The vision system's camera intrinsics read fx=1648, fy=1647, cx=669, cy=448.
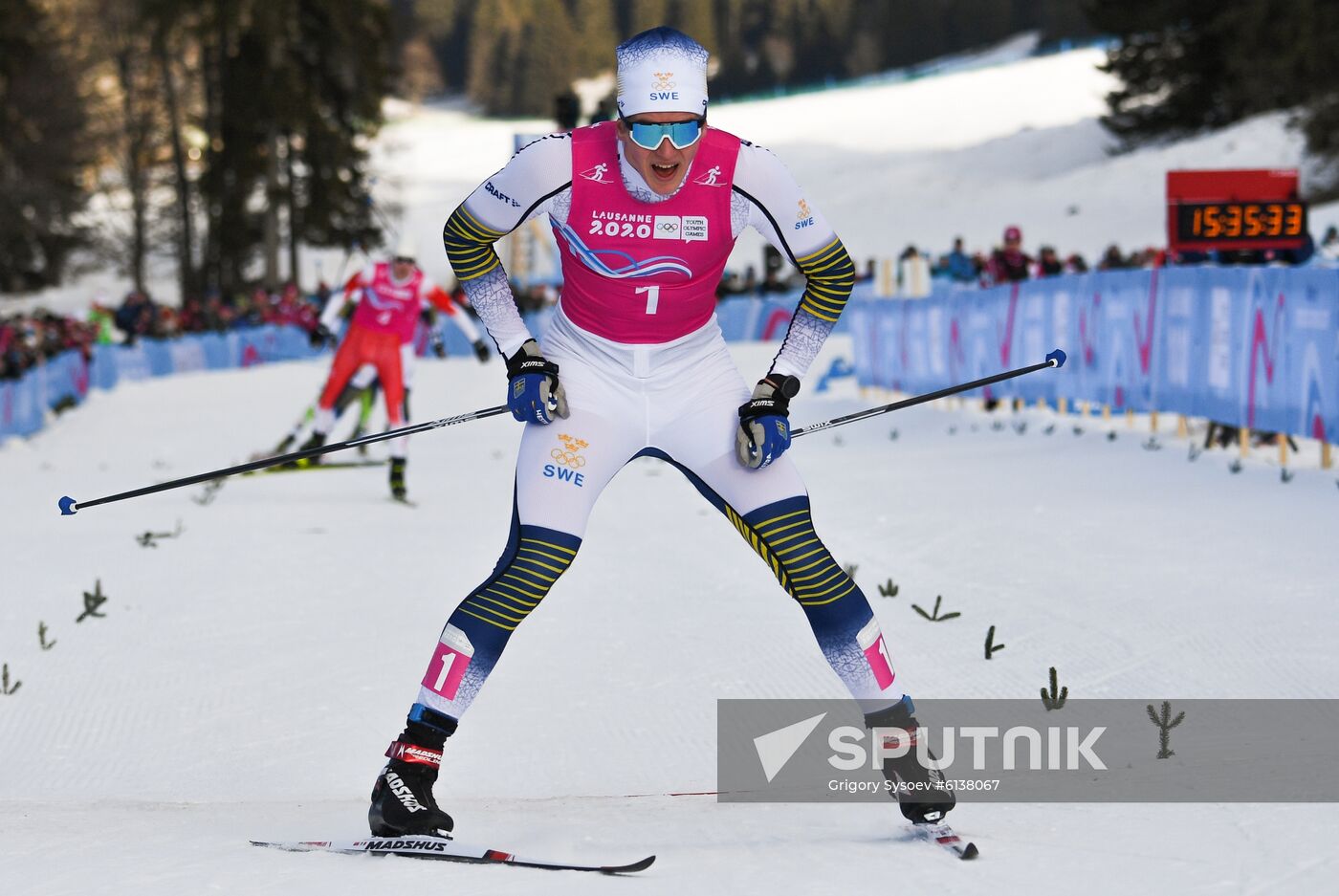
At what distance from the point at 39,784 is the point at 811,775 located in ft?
8.15

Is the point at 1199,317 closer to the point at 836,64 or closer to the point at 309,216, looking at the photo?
the point at 309,216

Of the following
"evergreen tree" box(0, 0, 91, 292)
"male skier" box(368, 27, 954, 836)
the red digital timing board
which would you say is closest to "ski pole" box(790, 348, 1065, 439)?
"male skier" box(368, 27, 954, 836)

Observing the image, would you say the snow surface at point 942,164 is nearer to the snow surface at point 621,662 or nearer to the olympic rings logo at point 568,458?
the snow surface at point 621,662

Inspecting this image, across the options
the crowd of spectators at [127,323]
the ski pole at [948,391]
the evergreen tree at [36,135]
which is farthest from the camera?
the evergreen tree at [36,135]

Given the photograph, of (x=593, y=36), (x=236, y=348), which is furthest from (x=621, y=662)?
(x=593, y=36)

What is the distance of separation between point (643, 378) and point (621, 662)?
2.43m

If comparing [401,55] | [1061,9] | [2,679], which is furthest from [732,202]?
[401,55]

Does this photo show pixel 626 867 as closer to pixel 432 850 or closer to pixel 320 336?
pixel 432 850

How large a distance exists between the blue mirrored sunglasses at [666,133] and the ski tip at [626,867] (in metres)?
1.82

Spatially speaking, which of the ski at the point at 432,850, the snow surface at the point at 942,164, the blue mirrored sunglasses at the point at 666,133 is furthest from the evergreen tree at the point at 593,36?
the ski at the point at 432,850

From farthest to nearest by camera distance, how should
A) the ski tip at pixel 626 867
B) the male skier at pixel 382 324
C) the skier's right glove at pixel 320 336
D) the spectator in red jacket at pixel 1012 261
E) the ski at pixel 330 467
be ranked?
1. the spectator in red jacket at pixel 1012 261
2. the ski at pixel 330 467
3. the male skier at pixel 382 324
4. the skier's right glove at pixel 320 336
5. the ski tip at pixel 626 867

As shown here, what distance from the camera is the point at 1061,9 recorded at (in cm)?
10962

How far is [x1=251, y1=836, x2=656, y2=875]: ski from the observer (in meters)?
4.00

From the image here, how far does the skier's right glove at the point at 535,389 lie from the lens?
443 centimetres
